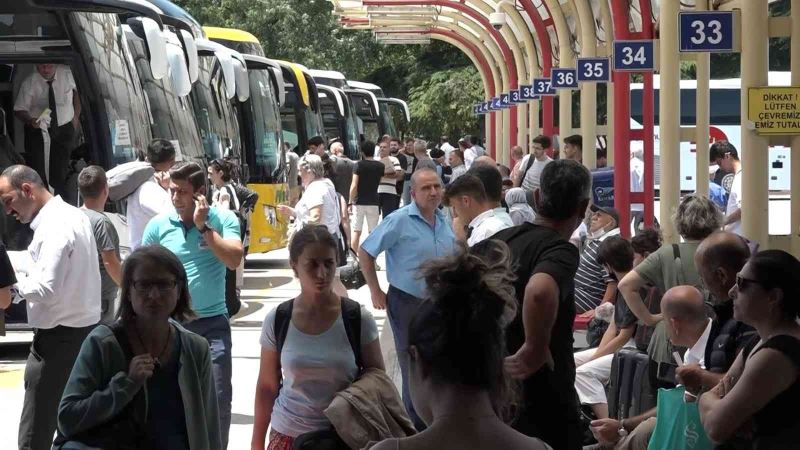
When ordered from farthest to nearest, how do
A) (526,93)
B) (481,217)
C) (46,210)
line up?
1. (526,93)
2. (481,217)
3. (46,210)

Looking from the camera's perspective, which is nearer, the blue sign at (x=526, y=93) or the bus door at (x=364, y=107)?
the blue sign at (x=526, y=93)

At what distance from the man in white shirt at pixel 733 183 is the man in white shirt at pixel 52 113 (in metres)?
5.75

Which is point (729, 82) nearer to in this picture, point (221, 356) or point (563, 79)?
point (563, 79)

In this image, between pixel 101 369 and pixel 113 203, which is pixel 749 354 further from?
pixel 113 203

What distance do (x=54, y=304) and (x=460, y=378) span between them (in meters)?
4.67

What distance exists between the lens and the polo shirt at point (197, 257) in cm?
828

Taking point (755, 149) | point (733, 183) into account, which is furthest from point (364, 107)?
point (755, 149)

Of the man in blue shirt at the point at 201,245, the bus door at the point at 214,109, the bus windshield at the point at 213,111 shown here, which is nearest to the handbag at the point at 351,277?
the man in blue shirt at the point at 201,245

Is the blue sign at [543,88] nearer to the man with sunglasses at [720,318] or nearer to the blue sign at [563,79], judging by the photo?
the blue sign at [563,79]

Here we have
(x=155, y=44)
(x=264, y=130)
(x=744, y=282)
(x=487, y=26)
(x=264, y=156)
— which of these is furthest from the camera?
(x=487, y=26)

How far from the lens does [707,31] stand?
12938 mm

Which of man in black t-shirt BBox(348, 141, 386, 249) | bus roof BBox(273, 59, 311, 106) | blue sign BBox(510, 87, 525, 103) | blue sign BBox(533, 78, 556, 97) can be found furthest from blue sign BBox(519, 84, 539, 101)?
man in black t-shirt BBox(348, 141, 386, 249)

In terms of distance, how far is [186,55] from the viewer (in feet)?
54.2

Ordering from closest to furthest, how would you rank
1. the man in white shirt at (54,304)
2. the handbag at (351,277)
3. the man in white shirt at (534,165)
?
the man in white shirt at (54,304) < the handbag at (351,277) < the man in white shirt at (534,165)
